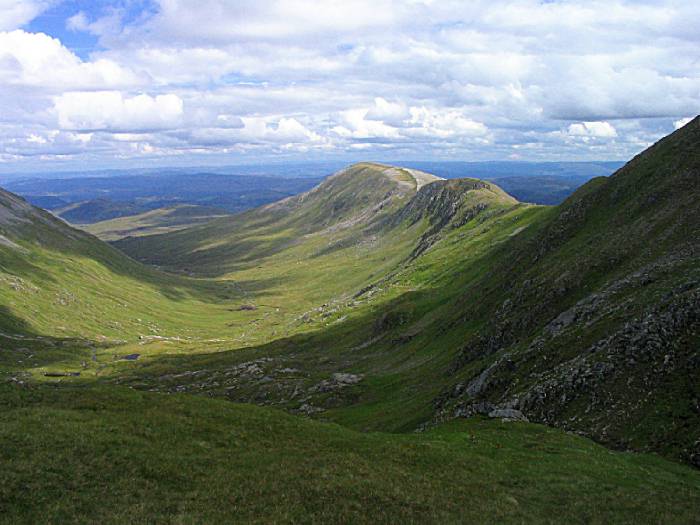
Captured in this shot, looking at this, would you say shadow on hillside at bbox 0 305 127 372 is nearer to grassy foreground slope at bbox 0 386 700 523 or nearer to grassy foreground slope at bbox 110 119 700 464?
grassy foreground slope at bbox 110 119 700 464

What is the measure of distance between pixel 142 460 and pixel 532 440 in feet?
97.8

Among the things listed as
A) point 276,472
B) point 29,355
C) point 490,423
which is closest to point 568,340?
point 490,423

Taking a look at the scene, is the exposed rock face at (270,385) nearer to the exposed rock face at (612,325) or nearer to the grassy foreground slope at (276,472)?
the exposed rock face at (612,325)

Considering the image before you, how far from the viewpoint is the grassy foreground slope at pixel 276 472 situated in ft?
83.4

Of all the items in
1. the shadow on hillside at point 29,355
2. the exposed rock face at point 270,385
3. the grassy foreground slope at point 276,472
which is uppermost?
→ the grassy foreground slope at point 276,472

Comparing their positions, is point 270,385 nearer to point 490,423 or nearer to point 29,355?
point 490,423

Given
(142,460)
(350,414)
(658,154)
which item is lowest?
(350,414)

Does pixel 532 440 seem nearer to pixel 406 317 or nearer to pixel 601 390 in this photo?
pixel 601 390

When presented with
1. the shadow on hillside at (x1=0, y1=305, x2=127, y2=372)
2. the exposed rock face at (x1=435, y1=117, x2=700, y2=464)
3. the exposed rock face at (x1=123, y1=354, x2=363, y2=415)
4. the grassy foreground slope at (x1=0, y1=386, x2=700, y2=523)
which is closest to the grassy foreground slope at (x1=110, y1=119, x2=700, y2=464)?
the exposed rock face at (x1=435, y1=117, x2=700, y2=464)

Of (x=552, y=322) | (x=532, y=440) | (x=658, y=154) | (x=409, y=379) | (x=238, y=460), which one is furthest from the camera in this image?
(x=658, y=154)

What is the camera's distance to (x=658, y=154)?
99.2 metres

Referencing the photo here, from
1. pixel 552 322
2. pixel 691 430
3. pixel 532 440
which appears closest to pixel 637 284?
pixel 552 322

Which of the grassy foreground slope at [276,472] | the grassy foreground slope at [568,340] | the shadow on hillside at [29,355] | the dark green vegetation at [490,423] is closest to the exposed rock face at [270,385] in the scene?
the grassy foreground slope at [568,340]

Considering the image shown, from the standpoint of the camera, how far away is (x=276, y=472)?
98.9 feet
